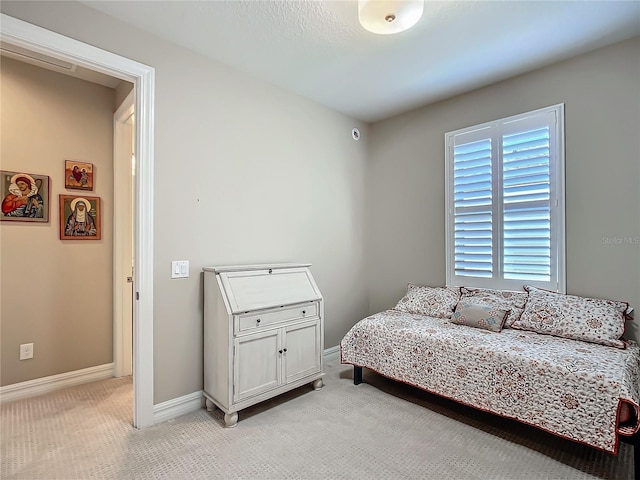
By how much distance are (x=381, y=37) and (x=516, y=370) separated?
93.3 inches

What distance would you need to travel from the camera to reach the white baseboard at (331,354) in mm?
3539

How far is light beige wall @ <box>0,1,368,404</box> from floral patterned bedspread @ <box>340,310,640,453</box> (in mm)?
1068

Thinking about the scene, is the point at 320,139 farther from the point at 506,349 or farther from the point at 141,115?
the point at 506,349

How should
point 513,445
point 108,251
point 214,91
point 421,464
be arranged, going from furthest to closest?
point 108,251 → point 214,91 → point 513,445 → point 421,464

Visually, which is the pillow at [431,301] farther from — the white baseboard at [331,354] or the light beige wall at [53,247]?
the light beige wall at [53,247]

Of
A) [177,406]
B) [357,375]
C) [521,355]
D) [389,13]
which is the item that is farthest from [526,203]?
[177,406]

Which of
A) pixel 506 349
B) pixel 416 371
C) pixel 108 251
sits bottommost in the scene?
pixel 416 371

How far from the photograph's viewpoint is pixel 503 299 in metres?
2.81

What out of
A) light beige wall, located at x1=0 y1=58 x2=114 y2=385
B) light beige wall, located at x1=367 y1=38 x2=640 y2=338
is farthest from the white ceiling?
light beige wall, located at x1=0 y1=58 x2=114 y2=385

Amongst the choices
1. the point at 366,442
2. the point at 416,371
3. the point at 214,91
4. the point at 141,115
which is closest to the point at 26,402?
the point at 141,115

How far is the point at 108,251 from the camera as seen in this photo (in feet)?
10.2

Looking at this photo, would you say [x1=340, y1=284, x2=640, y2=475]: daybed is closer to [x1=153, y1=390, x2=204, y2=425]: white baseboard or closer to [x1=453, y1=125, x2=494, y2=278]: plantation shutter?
[x1=453, y1=125, x2=494, y2=278]: plantation shutter

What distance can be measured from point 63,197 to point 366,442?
3.12 metres

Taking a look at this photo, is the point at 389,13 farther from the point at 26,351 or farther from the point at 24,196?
the point at 26,351
